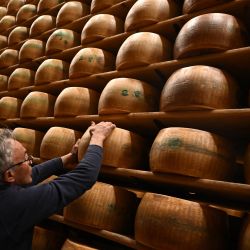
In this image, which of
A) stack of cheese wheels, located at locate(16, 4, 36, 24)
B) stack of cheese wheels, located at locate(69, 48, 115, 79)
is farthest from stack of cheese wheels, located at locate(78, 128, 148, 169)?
stack of cheese wheels, located at locate(16, 4, 36, 24)

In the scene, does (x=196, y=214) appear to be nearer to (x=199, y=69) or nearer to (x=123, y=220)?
(x=123, y=220)

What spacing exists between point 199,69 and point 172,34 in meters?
0.62

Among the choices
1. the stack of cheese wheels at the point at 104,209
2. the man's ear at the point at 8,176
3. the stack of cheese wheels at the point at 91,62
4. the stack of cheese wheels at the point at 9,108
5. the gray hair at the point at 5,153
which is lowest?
the stack of cheese wheels at the point at 104,209

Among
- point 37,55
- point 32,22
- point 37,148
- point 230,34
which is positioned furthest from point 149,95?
point 32,22

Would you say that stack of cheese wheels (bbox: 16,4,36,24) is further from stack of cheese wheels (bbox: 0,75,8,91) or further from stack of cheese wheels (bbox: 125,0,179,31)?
stack of cheese wheels (bbox: 125,0,179,31)

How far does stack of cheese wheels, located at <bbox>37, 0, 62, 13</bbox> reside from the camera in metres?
3.17

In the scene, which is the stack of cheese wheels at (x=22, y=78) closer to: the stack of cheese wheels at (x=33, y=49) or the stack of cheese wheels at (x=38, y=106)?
the stack of cheese wheels at (x=33, y=49)

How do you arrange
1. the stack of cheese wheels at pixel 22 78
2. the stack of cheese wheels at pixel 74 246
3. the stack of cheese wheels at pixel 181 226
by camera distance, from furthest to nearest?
the stack of cheese wheels at pixel 22 78, the stack of cheese wheels at pixel 74 246, the stack of cheese wheels at pixel 181 226

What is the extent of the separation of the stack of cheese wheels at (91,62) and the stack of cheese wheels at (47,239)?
3.44 feet

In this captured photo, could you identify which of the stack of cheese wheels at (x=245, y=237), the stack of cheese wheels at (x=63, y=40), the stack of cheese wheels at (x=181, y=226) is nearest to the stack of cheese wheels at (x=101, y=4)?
the stack of cheese wheels at (x=63, y=40)

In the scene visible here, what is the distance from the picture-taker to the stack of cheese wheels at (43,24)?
10.0ft

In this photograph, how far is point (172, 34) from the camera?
2.09m

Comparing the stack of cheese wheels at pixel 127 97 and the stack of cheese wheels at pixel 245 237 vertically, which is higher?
the stack of cheese wheels at pixel 127 97

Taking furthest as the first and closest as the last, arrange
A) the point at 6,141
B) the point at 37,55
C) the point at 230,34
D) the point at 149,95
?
the point at 37,55, the point at 149,95, the point at 230,34, the point at 6,141
